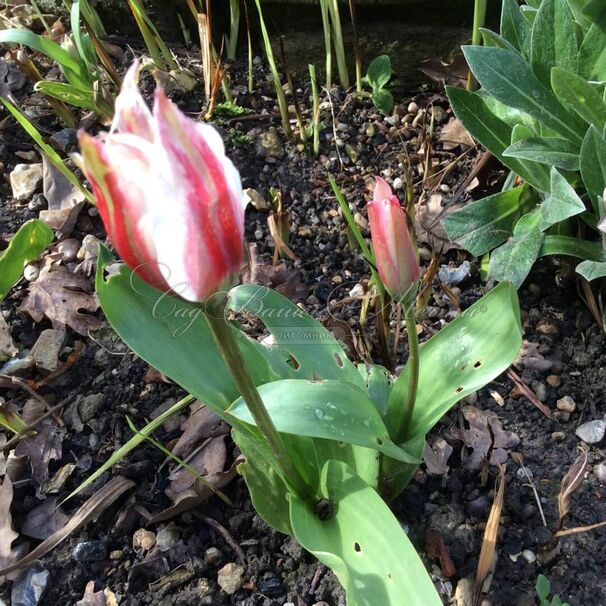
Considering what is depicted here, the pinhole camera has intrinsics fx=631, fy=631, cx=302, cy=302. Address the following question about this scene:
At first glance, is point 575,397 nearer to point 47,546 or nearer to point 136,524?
point 136,524

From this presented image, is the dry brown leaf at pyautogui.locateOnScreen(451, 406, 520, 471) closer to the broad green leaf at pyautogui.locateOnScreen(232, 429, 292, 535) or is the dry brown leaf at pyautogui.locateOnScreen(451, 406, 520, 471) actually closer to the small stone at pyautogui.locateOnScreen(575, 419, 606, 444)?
the small stone at pyautogui.locateOnScreen(575, 419, 606, 444)


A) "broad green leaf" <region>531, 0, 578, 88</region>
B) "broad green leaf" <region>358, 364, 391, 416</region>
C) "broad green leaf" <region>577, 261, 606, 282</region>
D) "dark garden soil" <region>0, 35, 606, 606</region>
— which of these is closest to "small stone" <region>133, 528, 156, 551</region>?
"dark garden soil" <region>0, 35, 606, 606</region>

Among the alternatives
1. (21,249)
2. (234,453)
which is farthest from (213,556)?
(21,249)

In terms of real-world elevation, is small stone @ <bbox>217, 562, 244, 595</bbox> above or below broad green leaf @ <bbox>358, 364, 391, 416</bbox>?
below

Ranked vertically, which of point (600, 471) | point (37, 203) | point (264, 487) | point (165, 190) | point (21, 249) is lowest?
point (600, 471)

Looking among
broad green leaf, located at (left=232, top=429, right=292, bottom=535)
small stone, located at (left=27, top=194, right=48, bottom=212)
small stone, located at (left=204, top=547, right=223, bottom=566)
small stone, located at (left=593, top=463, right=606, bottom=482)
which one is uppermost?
small stone, located at (left=27, top=194, right=48, bottom=212)

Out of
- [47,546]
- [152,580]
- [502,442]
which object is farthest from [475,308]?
[47,546]

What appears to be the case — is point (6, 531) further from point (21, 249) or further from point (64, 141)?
point (64, 141)
